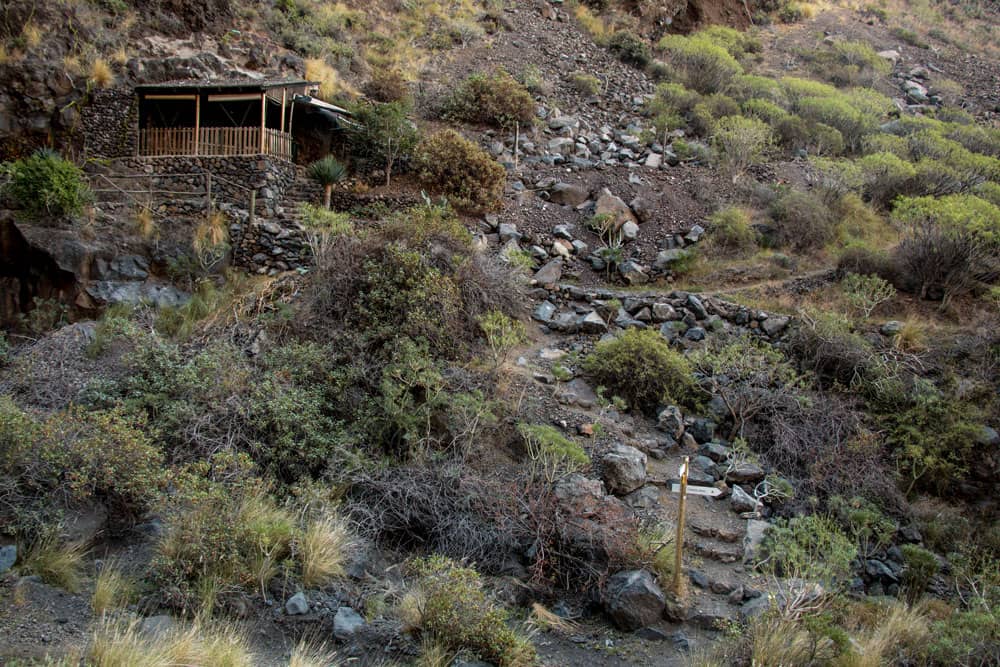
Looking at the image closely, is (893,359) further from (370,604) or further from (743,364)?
(370,604)

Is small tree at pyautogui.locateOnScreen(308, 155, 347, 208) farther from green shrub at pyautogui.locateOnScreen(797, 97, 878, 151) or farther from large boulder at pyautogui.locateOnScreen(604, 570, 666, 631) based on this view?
green shrub at pyautogui.locateOnScreen(797, 97, 878, 151)

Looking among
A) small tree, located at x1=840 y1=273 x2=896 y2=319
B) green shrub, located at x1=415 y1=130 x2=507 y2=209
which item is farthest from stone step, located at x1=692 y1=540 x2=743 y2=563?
green shrub, located at x1=415 y1=130 x2=507 y2=209

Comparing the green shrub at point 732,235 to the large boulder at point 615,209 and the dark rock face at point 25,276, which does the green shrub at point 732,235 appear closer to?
the large boulder at point 615,209

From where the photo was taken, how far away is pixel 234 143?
1700 cm

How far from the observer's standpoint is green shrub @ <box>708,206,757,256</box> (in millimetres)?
15164

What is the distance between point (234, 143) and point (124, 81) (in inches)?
154

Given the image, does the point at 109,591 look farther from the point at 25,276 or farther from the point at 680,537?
the point at 25,276

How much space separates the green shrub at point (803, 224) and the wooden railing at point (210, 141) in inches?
493

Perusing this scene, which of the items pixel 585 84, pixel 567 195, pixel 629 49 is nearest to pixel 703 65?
pixel 629 49

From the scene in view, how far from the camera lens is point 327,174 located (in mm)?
15602

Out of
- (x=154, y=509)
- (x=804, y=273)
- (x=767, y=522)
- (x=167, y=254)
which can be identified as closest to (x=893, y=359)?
(x=804, y=273)

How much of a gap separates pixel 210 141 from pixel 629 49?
56.4ft

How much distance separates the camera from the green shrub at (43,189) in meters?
13.0

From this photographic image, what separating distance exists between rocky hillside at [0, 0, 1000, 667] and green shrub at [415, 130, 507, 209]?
125mm
